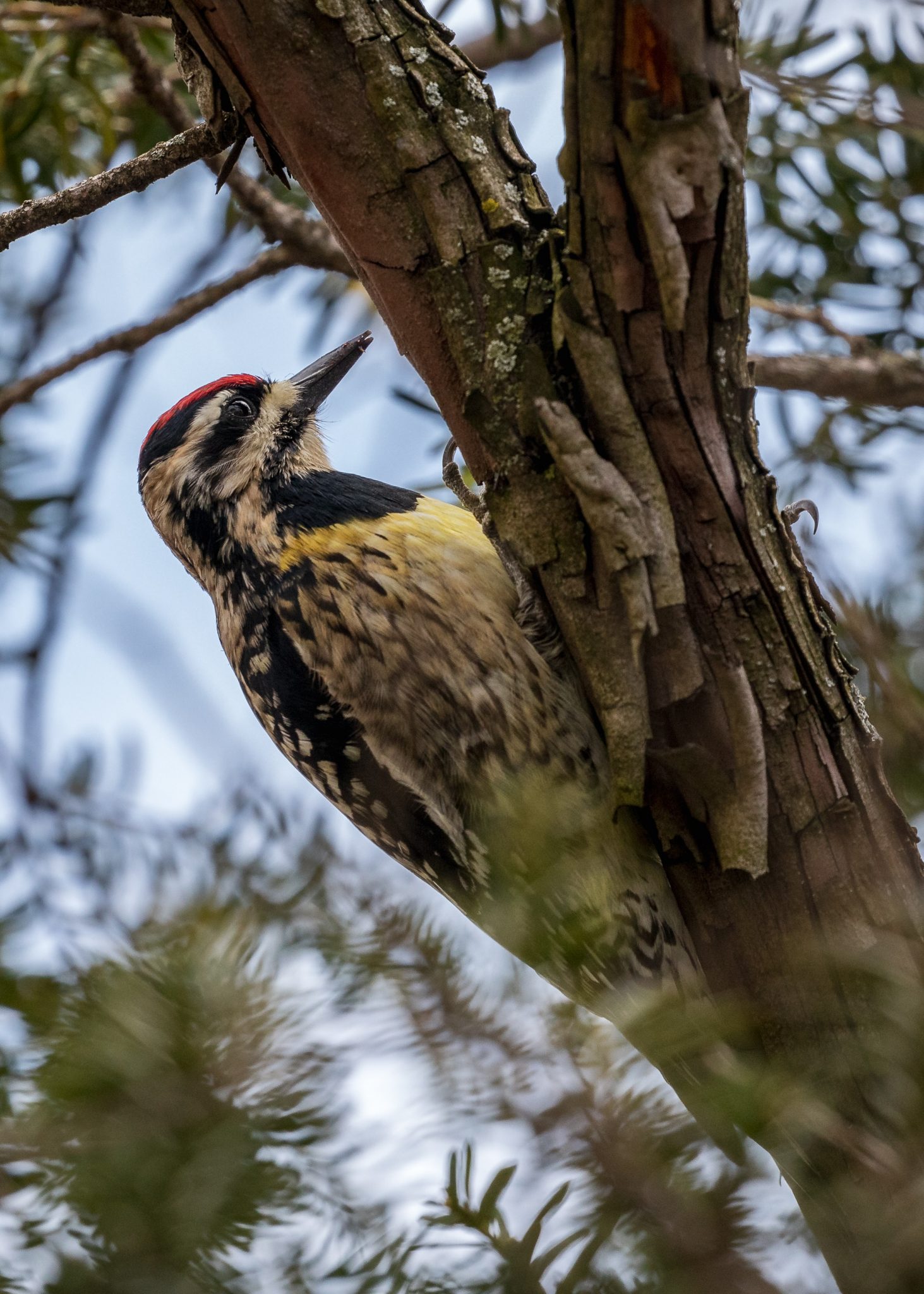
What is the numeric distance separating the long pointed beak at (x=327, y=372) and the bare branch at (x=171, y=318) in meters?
0.27

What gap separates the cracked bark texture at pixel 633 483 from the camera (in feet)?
4.91

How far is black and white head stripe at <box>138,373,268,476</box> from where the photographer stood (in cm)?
290

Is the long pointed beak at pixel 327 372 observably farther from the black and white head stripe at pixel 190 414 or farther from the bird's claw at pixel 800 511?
the bird's claw at pixel 800 511

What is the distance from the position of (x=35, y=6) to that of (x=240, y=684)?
5.70 feet

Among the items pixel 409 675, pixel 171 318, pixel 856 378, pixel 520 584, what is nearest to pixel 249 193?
pixel 171 318

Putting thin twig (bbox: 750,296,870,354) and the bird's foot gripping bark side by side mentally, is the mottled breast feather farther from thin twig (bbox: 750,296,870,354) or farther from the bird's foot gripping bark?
thin twig (bbox: 750,296,870,354)

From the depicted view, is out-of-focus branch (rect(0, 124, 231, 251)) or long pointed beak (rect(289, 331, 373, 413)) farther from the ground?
long pointed beak (rect(289, 331, 373, 413))

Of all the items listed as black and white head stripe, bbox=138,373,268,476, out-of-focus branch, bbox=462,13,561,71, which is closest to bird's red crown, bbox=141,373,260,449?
black and white head stripe, bbox=138,373,268,476

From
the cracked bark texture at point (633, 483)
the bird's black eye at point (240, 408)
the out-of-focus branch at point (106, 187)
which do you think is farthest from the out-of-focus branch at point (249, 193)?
the cracked bark texture at point (633, 483)

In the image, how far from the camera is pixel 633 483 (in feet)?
5.06

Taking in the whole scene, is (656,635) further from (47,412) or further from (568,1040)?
(47,412)

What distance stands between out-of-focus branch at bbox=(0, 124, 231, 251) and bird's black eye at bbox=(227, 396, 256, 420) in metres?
1.09

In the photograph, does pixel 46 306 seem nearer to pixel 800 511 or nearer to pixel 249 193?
pixel 249 193

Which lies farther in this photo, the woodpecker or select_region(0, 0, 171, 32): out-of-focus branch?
select_region(0, 0, 171, 32): out-of-focus branch
